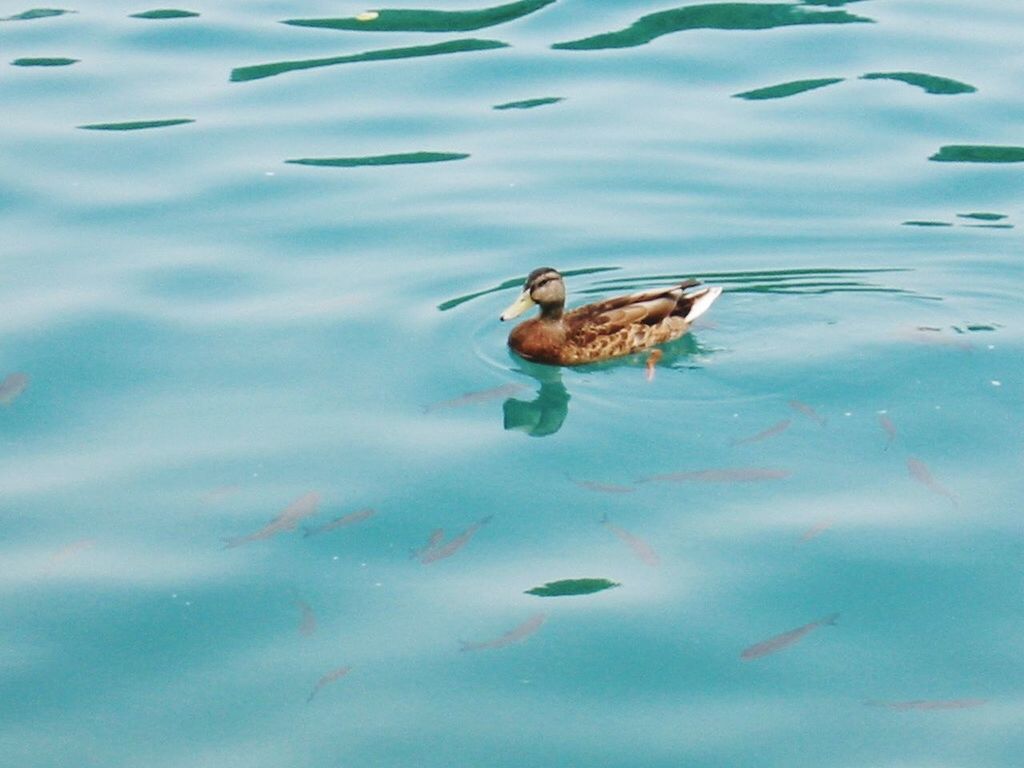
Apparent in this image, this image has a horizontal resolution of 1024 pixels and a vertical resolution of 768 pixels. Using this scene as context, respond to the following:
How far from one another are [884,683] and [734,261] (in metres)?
3.89

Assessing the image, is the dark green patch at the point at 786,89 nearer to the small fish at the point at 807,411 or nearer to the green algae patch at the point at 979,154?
the green algae patch at the point at 979,154

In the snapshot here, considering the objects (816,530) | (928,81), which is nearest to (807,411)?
(816,530)

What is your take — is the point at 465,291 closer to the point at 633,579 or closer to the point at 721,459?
the point at 721,459

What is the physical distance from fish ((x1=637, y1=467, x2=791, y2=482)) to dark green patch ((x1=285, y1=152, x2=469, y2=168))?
420cm

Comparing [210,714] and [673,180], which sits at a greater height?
[673,180]

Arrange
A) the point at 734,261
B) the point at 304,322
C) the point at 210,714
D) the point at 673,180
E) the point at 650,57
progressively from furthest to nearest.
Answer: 1. the point at 650,57
2. the point at 673,180
3. the point at 734,261
4. the point at 304,322
5. the point at 210,714

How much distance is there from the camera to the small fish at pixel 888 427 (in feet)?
24.3

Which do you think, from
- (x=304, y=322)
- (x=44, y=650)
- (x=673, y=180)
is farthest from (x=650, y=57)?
(x=44, y=650)

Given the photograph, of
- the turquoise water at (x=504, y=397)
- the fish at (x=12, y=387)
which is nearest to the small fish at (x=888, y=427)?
the turquoise water at (x=504, y=397)

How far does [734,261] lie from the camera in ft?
30.7

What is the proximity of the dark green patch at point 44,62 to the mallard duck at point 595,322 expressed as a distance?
531 centimetres

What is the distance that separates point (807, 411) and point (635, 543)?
4.67 feet

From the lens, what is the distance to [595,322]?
852 cm

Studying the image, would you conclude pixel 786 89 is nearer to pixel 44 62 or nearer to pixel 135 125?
pixel 135 125
